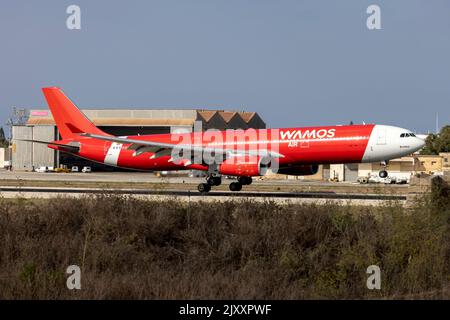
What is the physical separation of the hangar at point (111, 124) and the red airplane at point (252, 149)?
67.4 meters

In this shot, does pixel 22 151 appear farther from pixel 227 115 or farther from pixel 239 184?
pixel 239 184

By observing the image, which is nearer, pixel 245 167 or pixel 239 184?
pixel 245 167

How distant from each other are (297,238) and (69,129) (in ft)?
124

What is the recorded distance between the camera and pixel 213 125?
5212 inches

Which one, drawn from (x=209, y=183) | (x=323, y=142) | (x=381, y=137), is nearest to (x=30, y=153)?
(x=209, y=183)

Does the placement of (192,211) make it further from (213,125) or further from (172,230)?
(213,125)

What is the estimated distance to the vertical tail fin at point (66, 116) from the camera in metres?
57.9

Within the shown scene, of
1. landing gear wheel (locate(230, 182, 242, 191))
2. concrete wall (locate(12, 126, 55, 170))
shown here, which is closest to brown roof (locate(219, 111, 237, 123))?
concrete wall (locate(12, 126, 55, 170))

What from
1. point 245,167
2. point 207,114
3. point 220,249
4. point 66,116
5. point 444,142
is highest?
point 207,114

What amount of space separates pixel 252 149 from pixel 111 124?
270 ft

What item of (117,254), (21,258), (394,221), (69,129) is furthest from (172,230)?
(69,129)

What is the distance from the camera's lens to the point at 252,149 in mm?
49094

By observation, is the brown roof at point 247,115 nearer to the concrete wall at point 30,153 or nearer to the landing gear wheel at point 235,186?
the concrete wall at point 30,153
